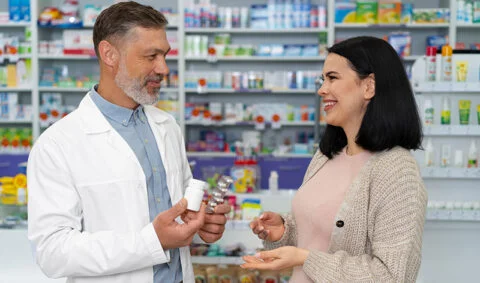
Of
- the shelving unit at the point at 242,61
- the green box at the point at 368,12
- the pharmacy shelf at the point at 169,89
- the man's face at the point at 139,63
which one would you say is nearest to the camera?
the man's face at the point at 139,63

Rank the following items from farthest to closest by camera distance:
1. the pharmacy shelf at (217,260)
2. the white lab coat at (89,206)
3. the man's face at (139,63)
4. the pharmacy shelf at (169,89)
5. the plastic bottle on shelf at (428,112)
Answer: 1. the pharmacy shelf at (169,89)
2. the plastic bottle on shelf at (428,112)
3. the pharmacy shelf at (217,260)
4. the man's face at (139,63)
5. the white lab coat at (89,206)

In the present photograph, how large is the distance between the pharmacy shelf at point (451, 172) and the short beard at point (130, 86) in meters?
2.31

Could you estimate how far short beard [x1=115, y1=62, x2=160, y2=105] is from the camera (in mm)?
2006

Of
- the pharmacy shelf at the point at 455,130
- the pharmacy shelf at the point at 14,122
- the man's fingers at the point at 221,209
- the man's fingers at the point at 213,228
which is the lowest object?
the man's fingers at the point at 213,228

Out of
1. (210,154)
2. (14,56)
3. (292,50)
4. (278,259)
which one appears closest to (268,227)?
(278,259)

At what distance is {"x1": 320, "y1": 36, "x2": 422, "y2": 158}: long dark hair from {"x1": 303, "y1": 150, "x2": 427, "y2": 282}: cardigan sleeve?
9 cm

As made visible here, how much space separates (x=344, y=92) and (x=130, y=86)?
0.73 meters

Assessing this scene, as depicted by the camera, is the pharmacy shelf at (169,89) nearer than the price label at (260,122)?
No

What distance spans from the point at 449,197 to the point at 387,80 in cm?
241

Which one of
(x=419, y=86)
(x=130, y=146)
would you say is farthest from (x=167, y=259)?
(x=419, y=86)

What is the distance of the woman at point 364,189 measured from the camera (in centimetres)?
167

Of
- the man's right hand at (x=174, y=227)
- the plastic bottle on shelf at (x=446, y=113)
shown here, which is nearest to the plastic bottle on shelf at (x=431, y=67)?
the plastic bottle on shelf at (x=446, y=113)

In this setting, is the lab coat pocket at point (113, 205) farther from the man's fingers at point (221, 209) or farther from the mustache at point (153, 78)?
the mustache at point (153, 78)

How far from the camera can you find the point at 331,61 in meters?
1.91
